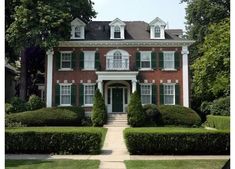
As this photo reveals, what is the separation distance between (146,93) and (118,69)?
3.02 m

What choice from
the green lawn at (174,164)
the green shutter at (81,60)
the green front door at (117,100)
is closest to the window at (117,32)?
the green shutter at (81,60)

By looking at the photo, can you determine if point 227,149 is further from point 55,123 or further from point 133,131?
point 55,123

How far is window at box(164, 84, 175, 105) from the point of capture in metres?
29.1

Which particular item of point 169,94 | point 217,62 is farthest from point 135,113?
point 217,62

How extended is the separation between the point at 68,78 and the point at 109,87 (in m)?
3.46

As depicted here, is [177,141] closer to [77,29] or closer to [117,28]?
[117,28]

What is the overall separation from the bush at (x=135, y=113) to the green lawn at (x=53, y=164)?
45.1 feet

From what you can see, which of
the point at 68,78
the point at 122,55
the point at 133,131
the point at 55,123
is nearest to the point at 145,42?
the point at 122,55

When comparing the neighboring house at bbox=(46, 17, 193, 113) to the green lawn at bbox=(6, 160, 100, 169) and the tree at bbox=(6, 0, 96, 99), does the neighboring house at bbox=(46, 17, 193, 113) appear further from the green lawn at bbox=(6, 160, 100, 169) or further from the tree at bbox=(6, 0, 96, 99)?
the green lawn at bbox=(6, 160, 100, 169)

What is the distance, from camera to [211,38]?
54.0ft

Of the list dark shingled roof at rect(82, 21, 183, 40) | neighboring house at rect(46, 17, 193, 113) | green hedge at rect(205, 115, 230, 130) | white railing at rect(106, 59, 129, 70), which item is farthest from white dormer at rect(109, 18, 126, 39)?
green hedge at rect(205, 115, 230, 130)

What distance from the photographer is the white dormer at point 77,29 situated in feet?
98.7

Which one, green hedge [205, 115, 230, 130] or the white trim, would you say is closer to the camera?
green hedge [205, 115, 230, 130]

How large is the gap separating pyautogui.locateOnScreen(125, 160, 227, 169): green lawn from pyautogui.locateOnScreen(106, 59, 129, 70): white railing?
17.7 meters
